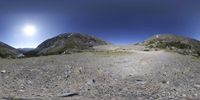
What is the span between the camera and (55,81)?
31734 millimetres

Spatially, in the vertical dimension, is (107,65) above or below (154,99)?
above

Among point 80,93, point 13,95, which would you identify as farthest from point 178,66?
point 13,95

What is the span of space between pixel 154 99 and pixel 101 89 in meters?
4.90

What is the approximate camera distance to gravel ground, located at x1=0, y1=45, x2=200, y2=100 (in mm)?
26781

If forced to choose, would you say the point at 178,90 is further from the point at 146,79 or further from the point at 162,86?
the point at 146,79

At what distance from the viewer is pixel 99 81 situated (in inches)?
1259

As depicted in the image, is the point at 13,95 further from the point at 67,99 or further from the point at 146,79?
the point at 146,79

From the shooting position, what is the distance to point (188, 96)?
27.3 m

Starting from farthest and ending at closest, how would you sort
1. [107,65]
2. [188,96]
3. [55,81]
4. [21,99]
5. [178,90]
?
[107,65], [55,81], [178,90], [188,96], [21,99]

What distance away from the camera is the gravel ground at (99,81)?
26.8 m

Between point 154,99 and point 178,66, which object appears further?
point 178,66

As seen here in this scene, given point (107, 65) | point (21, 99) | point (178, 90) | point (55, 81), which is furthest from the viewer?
point (107, 65)

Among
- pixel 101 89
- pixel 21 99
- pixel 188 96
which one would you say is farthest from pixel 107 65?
pixel 21 99

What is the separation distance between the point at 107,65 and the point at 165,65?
21.9 feet
